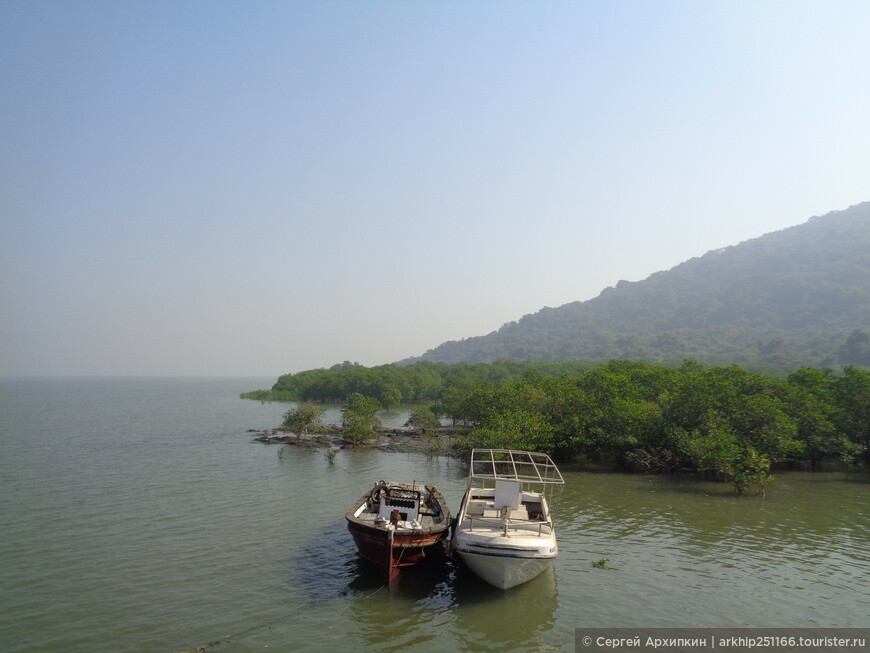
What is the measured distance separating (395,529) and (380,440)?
41349 mm

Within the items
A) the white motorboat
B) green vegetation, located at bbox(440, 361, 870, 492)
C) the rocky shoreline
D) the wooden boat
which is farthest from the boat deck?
the rocky shoreline

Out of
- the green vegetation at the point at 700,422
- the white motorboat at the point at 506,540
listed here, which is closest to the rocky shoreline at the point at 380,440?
the green vegetation at the point at 700,422

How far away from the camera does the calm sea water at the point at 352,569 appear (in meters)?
14.6

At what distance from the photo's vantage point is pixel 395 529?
56.4 feet

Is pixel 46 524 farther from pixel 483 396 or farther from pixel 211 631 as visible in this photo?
pixel 483 396

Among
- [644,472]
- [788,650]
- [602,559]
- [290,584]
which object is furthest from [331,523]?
[644,472]

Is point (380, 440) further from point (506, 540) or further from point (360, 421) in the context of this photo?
point (506, 540)

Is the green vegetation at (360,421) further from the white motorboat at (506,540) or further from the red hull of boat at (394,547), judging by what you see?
the red hull of boat at (394,547)

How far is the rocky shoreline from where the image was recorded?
52.6 m

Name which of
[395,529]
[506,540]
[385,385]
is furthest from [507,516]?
[385,385]

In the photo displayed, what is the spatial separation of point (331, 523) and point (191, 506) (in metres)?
9.18

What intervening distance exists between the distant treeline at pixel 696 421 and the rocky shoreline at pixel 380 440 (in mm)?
10722

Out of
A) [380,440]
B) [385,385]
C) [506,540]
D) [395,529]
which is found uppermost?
[385,385]

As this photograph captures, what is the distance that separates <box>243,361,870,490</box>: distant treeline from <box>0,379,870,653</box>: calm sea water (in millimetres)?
2806
